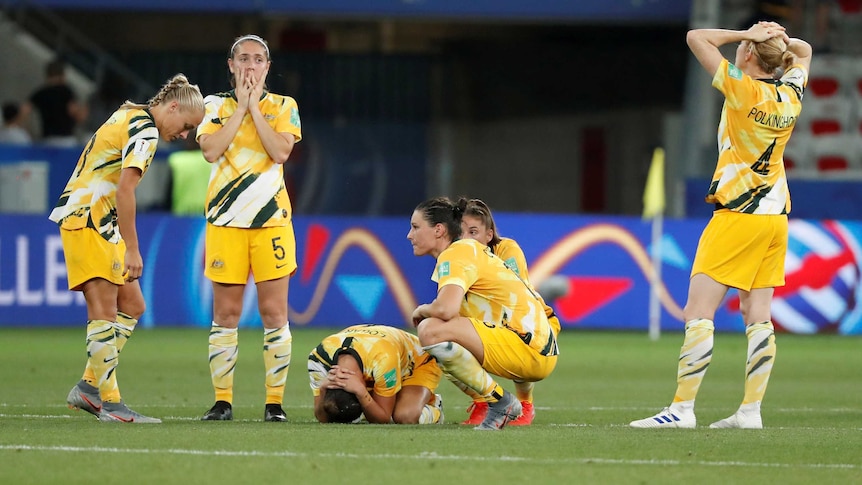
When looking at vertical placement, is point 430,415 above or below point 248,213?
below

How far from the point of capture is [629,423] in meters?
8.70

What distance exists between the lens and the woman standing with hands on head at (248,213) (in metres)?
8.34

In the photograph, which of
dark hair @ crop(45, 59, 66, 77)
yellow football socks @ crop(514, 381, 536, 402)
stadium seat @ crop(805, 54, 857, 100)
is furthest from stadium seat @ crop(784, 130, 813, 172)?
yellow football socks @ crop(514, 381, 536, 402)

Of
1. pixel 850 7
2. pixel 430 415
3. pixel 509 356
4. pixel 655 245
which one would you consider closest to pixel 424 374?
pixel 430 415

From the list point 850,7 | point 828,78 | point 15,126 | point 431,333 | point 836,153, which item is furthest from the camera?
point 850,7

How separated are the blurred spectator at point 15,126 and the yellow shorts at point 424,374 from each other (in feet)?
39.7

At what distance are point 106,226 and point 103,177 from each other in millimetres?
273

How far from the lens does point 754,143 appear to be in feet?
26.2

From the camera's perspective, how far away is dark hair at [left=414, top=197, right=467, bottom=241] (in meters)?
8.06

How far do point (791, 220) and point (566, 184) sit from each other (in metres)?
10.8

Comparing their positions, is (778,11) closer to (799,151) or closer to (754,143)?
(799,151)

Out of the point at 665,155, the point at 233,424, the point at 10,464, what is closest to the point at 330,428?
the point at 233,424

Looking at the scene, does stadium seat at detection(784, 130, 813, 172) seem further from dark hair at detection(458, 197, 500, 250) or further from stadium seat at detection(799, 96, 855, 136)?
dark hair at detection(458, 197, 500, 250)

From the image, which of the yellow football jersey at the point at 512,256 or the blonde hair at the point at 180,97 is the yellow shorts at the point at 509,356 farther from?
the blonde hair at the point at 180,97
